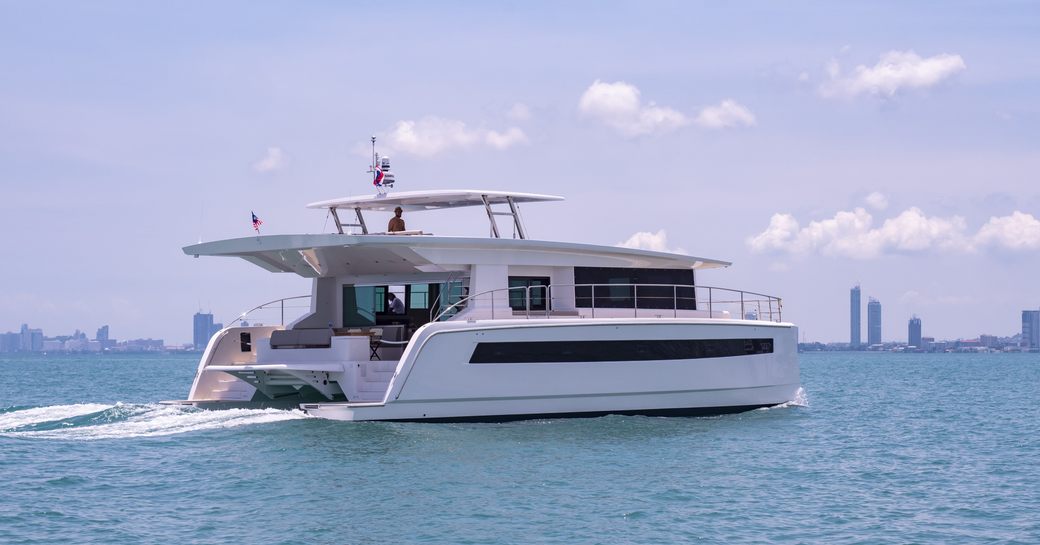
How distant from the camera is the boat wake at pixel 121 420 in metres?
17.0

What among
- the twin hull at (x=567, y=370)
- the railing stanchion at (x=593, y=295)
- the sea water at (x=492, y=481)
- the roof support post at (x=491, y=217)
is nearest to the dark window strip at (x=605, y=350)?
the twin hull at (x=567, y=370)

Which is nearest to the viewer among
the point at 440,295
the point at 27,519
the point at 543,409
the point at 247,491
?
the point at 27,519

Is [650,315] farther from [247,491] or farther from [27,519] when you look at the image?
[27,519]

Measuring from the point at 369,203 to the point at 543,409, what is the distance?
506cm

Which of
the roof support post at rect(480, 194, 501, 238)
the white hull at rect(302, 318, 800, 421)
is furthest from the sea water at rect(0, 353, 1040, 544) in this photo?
the roof support post at rect(480, 194, 501, 238)

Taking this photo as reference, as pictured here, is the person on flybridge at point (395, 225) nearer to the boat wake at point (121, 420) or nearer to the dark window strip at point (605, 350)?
the dark window strip at point (605, 350)

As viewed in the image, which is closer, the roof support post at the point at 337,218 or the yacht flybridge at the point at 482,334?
the yacht flybridge at the point at 482,334

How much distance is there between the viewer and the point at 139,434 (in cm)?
1692

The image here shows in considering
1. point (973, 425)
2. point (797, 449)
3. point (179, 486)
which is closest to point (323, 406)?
point (179, 486)

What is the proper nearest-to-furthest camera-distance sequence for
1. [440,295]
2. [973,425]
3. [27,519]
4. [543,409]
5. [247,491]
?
1. [27,519]
2. [247,491]
3. [543,409]
4. [440,295]
5. [973,425]

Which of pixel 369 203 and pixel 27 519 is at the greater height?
pixel 369 203

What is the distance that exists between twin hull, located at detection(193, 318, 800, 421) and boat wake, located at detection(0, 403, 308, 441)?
933mm

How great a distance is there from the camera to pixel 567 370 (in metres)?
18.2

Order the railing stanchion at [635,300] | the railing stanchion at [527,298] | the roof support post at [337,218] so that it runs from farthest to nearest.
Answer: the roof support post at [337,218] → the railing stanchion at [635,300] → the railing stanchion at [527,298]
